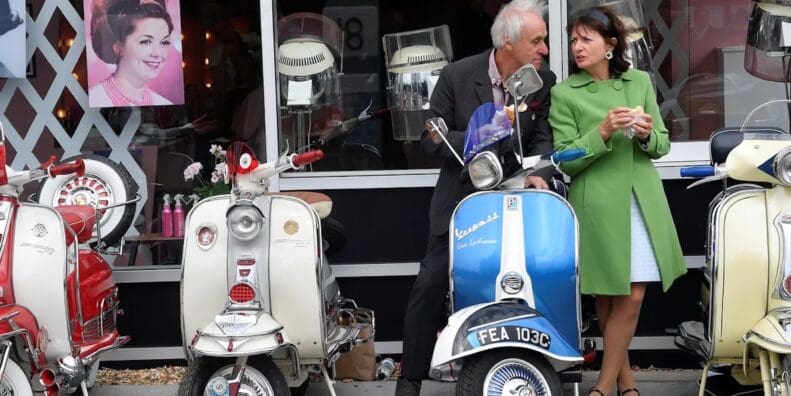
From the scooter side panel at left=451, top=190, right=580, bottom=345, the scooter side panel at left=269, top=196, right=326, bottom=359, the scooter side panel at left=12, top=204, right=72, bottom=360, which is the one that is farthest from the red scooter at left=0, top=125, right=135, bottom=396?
the scooter side panel at left=451, top=190, right=580, bottom=345

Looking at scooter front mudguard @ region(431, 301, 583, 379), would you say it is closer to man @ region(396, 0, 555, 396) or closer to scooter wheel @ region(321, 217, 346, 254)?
man @ region(396, 0, 555, 396)

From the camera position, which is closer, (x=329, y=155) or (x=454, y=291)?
(x=454, y=291)

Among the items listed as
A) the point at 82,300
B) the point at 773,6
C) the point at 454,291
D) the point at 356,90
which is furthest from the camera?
the point at 356,90

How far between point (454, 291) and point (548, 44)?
183 cm

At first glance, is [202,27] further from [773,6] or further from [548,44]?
[773,6]

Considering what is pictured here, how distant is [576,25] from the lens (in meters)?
5.11

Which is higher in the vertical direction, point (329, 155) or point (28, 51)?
point (28, 51)

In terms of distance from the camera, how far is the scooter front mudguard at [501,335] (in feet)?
14.6

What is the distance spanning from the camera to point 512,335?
14.6ft

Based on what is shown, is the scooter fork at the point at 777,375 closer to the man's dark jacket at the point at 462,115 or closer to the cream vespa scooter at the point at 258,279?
the man's dark jacket at the point at 462,115

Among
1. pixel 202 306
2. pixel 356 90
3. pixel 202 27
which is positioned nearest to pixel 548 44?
pixel 356 90

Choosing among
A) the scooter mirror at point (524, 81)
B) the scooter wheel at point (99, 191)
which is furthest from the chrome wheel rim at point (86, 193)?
the scooter mirror at point (524, 81)

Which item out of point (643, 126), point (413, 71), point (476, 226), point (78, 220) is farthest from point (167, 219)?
Answer: point (643, 126)

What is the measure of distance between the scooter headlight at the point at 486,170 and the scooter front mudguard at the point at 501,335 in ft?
1.54
